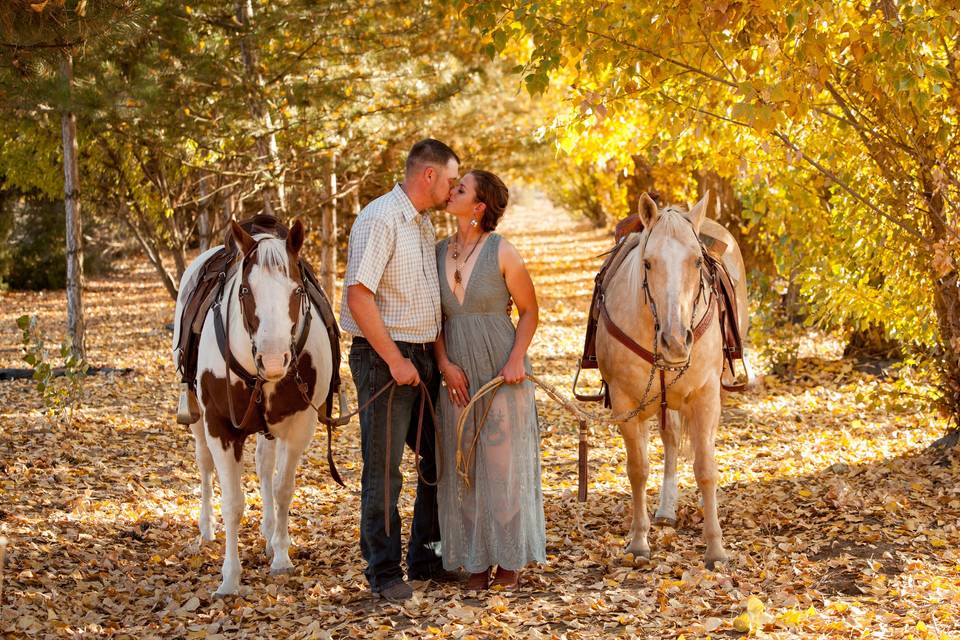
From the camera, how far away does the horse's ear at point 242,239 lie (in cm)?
495

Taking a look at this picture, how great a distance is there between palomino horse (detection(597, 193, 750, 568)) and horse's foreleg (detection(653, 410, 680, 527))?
70 centimetres

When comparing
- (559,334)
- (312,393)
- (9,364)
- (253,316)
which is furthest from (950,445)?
(9,364)

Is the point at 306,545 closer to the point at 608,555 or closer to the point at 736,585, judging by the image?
the point at 608,555

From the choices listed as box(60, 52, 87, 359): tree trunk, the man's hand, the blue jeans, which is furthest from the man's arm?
box(60, 52, 87, 359): tree trunk

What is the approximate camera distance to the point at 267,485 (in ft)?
19.8

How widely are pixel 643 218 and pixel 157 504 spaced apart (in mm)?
4145

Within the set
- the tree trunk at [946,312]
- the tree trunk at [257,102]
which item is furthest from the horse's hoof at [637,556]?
the tree trunk at [257,102]

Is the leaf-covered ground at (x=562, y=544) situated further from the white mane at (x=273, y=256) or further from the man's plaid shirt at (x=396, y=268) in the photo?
the white mane at (x=273, y=256)

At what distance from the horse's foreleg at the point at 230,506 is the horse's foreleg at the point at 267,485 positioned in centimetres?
45

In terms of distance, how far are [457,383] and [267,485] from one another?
5.80ft

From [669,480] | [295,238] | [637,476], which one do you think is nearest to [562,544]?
[637,476]

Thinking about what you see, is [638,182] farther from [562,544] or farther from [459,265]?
[459,265]

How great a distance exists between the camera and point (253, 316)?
4.89 metres

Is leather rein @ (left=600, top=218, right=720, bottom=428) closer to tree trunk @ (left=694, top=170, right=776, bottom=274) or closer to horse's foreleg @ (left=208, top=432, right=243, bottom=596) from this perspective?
horse's foreleg @ (left=208, top=432, right=243, bottom=596)
